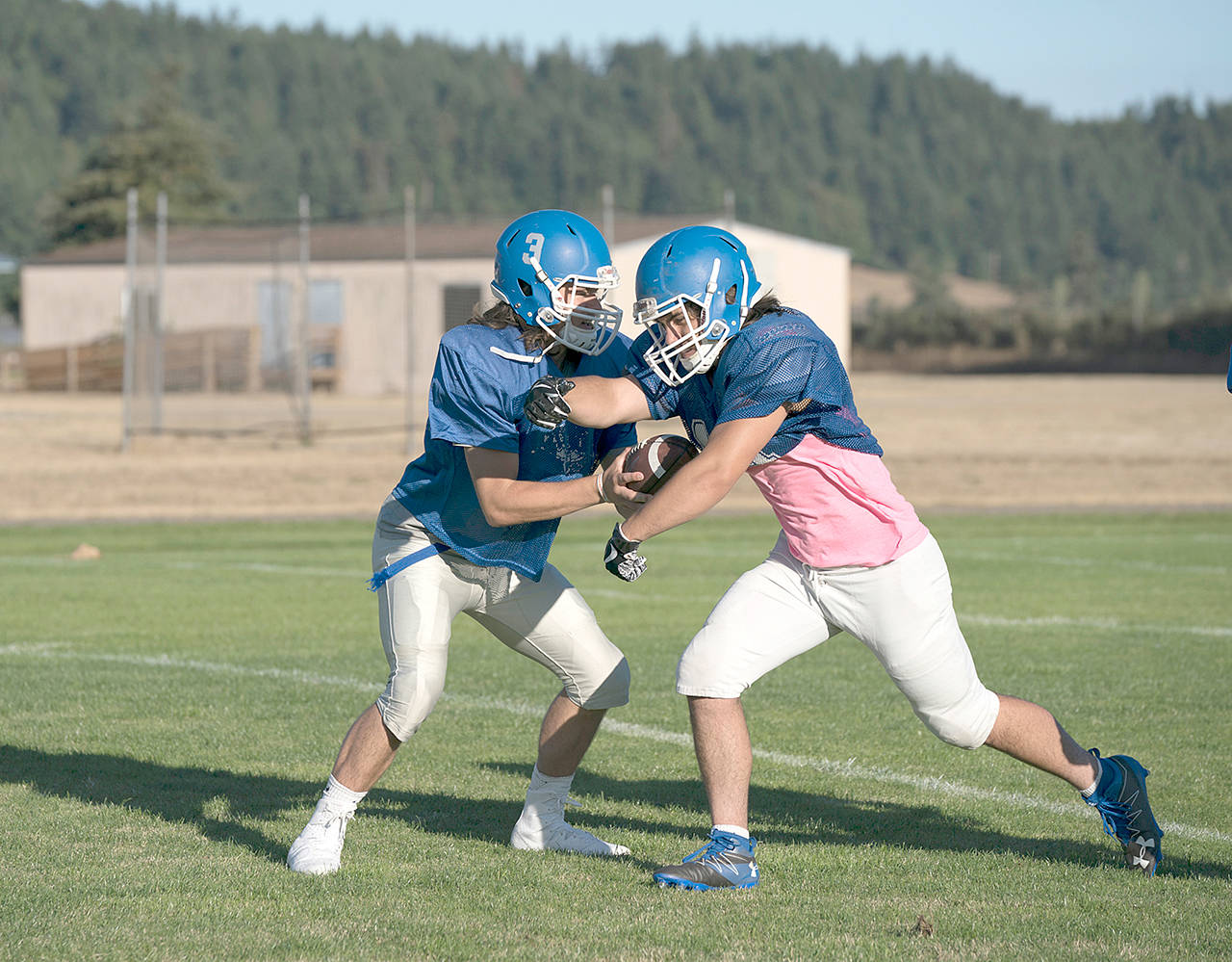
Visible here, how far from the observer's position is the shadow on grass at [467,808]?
5270mm

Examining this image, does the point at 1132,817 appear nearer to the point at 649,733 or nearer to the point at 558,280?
Result: the point at 558,280

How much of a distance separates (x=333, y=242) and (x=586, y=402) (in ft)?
151

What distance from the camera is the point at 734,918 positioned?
4.40m

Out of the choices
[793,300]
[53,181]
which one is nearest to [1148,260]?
[53,181]

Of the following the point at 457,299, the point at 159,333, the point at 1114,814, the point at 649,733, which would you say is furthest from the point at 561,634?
the point at 457,299

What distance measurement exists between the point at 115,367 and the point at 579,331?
41931mm

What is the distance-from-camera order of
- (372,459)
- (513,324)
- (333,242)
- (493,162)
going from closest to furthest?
(513,324) → (372,459) → (333,242) → (493,162)

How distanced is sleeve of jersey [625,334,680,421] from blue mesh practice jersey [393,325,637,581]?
12 cm

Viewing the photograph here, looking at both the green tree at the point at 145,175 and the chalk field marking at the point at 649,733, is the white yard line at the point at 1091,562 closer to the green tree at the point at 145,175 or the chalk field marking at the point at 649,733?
the chalk field marking at the point at 649,733

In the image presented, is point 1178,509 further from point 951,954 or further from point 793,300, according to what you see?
point 793,300

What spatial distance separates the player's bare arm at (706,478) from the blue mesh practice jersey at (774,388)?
0.15ft

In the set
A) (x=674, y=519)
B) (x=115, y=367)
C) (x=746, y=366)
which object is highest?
(x=746, y=366)

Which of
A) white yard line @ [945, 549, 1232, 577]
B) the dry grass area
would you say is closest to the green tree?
the dry grass area

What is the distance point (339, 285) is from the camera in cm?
4541
